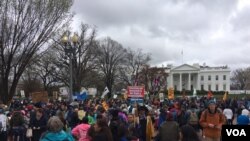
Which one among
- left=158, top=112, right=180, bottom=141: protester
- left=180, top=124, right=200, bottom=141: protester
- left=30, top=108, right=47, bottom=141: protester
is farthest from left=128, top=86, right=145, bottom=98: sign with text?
left=180, top=124, right=200, bottom=141: protester

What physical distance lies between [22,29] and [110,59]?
64.9m

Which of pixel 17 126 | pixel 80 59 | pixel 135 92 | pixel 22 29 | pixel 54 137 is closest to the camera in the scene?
pixel 54 137

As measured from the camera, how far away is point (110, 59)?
96062mm

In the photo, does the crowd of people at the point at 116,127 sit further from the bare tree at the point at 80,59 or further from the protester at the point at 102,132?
the bare tree at the point at 80,59

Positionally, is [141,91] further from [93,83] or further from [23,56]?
[93,83]

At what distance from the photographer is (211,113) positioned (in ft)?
41.0

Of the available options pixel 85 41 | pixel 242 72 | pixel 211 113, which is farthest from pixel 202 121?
pixel 242 72

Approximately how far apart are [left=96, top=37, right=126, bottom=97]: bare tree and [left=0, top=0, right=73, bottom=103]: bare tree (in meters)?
58.7

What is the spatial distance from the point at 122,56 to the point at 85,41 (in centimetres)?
2964

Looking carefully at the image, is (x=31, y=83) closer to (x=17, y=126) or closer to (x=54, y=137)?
(x=17, y=126)

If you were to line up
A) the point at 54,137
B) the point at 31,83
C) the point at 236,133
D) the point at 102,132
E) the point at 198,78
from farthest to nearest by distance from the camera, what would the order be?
1. the point at 198,78
2. the point at 31,83
3. the point at 102,132
4. the point at 54,137
5. the point at 236,133

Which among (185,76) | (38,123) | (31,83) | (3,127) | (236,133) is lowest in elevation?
(3,127)

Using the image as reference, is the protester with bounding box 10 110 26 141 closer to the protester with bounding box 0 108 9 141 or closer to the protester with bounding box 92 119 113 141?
the protester with bounding box 0 108 9 141

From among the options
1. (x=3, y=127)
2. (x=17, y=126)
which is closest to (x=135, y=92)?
(x=17, y=126)
